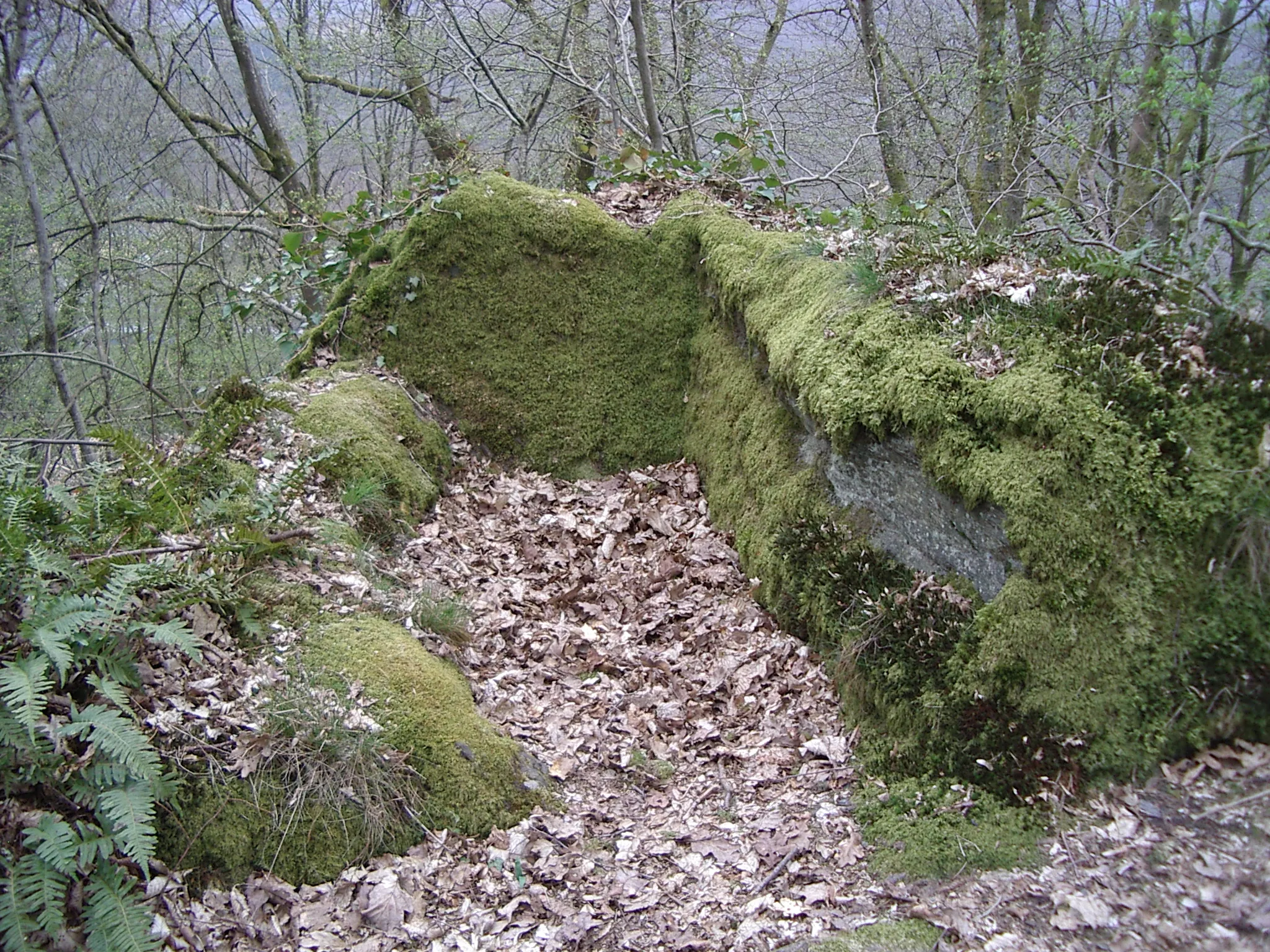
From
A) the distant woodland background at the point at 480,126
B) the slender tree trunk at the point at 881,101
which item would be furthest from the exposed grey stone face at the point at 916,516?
the slender tree trunk at the point at 881,101

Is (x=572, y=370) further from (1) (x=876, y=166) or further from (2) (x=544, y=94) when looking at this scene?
(1) (x=876, y=166)

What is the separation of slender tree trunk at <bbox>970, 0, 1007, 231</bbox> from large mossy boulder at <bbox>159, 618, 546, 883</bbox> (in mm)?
8306

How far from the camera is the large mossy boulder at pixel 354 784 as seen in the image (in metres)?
3.03

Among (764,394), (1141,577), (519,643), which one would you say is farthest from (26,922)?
(764,394)

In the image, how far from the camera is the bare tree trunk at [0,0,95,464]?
8.47 metres

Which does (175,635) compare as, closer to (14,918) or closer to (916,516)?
(14,918)

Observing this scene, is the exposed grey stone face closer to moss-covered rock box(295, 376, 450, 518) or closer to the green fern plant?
moss-covered rock box(295, 376, 450, 518)

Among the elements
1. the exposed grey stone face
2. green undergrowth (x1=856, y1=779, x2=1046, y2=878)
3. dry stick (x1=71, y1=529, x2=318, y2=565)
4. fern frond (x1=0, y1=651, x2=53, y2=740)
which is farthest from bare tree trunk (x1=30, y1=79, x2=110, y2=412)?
green undergrowth (x1=856, y1=779, x2=1046, y2=878)

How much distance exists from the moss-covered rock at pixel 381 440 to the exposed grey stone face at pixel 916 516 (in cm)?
287

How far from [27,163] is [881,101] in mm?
10167

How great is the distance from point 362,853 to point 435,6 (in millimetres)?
11022

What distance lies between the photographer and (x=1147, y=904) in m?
2.52

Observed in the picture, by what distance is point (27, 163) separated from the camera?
8.55 m

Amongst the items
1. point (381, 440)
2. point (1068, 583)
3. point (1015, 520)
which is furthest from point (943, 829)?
point (381, 440)
